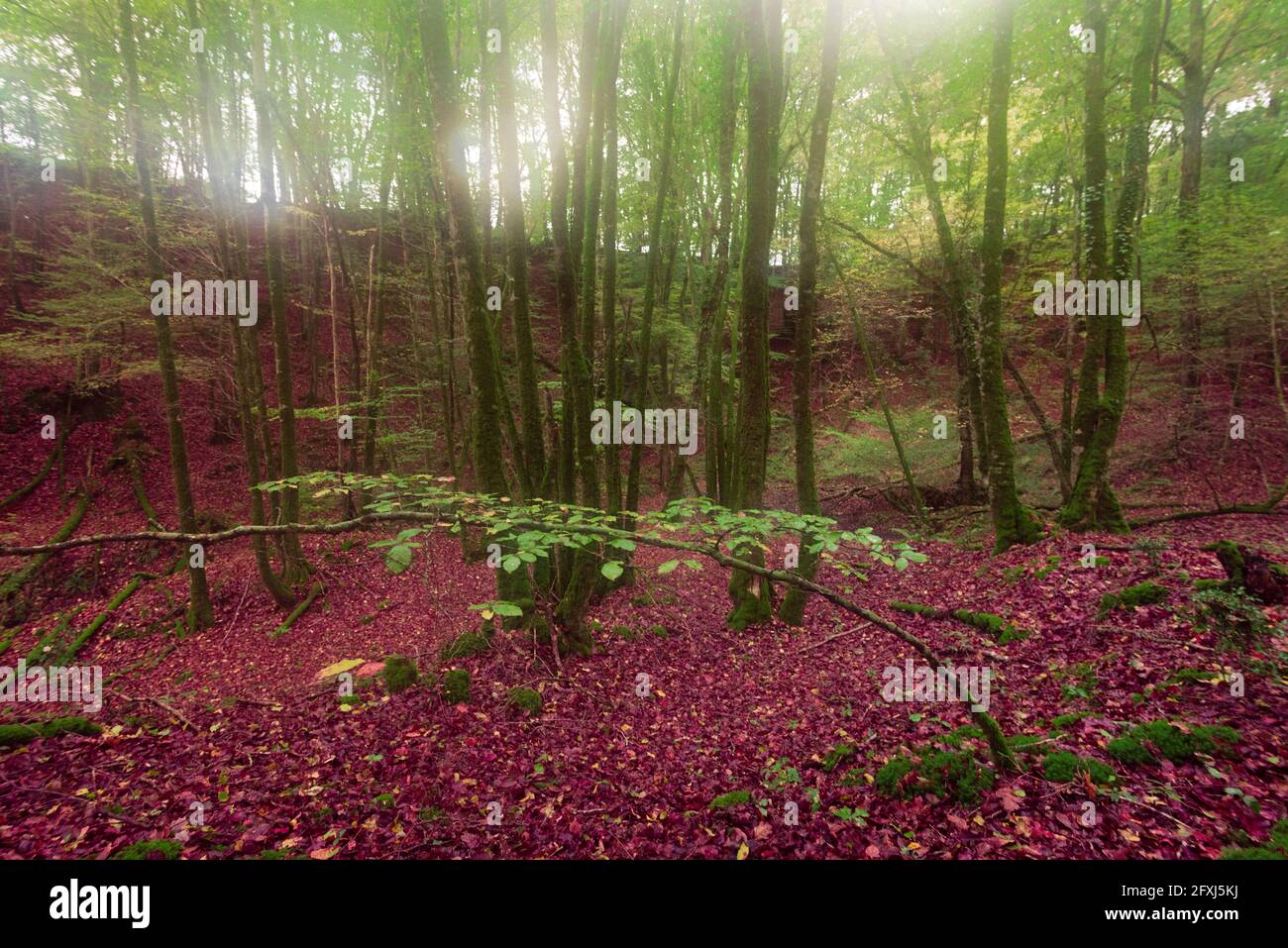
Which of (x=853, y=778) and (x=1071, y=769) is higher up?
(x=1071, y=769)

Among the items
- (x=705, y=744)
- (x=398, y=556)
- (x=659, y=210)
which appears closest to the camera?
(x=398, y=556)

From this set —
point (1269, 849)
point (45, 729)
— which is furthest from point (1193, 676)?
point (45, 729)

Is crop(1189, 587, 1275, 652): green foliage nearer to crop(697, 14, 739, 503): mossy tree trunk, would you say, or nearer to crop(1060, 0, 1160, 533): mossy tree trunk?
crop(1060, 0, 1160, 533): mossy tree trunk

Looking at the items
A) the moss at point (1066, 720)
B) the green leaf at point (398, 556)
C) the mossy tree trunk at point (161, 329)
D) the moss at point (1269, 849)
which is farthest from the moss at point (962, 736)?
the mossy tree trunk at point (161, 329)

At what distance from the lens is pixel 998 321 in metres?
8.78

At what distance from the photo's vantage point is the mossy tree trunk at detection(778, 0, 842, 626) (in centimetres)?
754

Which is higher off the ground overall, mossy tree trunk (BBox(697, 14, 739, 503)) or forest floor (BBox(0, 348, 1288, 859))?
mossy tree trunk (BBox(697, 14, 739, 503))

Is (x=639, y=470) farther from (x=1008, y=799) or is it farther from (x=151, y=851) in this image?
(x=151, y=851)

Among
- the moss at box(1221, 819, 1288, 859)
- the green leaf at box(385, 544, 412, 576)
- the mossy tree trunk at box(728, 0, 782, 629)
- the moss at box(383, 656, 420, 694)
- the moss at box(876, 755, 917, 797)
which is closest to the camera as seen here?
the moss at box(1221, 819, 1288, 859)

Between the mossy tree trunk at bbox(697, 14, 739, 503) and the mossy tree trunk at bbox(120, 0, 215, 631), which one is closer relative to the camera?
the mossy tree trunk at bbox(120, 0, 215, 631)

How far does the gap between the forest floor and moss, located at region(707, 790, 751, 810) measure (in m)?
0.03

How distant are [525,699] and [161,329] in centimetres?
965

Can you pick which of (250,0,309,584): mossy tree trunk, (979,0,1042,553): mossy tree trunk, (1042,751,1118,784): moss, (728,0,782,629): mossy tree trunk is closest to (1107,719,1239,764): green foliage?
(1042,751,1118,784): moss

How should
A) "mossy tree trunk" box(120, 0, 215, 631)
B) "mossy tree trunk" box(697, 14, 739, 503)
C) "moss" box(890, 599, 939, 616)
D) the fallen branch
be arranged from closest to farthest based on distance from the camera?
the fallen branch
"moss" box(890, 599, 939, 616)
"mossy tree trunk" box(120, 0, 215, 631)
"mossy tree trunk" box(697, 14, 739, 503)
